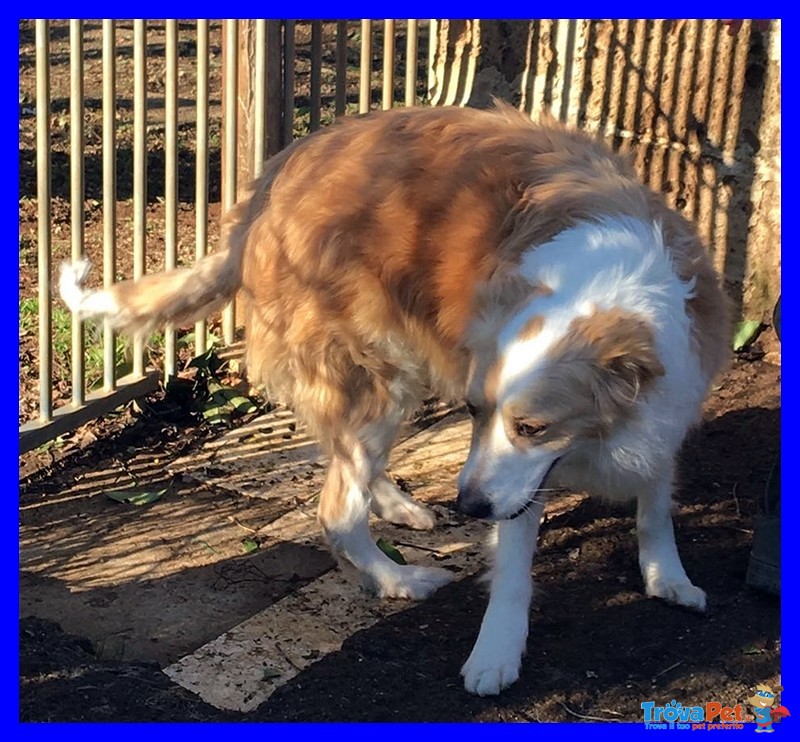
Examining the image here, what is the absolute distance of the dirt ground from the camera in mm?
3576

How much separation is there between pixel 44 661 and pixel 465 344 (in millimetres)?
1589

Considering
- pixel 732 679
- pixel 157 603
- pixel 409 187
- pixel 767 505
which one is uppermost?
pixel 409 187

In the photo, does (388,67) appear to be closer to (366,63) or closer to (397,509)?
(366,63)

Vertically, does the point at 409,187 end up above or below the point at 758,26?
below

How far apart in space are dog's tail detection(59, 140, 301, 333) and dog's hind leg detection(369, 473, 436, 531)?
1033 millimetres

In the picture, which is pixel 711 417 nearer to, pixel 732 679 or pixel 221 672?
pixel 732 679

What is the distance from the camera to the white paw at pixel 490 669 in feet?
12.0

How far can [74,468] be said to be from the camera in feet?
17.5

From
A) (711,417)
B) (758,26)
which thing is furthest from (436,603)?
(758,26)

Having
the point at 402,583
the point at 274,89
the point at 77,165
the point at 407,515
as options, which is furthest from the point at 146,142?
the point at 402,583

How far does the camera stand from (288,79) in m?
5.58

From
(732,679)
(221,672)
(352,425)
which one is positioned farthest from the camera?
(352,425)

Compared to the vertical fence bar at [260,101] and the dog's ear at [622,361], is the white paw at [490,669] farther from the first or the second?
the vertical fence bar at [260,101]

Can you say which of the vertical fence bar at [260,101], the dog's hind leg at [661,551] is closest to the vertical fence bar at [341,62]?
the vertical fence bar at [260,101]
